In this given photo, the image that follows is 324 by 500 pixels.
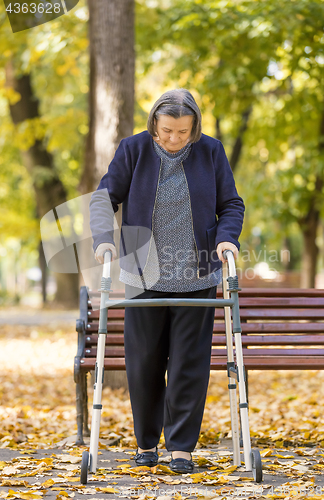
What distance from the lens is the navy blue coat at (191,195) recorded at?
120 inches

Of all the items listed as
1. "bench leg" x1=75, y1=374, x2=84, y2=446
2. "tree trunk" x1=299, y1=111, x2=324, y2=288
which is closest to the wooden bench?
"bench leg" x1=75, y1=374, x2=84, y2=446

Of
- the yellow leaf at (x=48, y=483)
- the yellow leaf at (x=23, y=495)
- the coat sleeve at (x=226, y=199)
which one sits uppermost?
the coat sleeve at (x=226, y=199)

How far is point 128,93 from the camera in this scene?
5.51 metres

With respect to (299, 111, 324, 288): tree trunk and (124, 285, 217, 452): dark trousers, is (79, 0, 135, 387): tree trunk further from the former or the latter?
(299, 111, 324, 288): tree trunk

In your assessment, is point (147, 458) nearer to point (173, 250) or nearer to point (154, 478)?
point (154, 478)

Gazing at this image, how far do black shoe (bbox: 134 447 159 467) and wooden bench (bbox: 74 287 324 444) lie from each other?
75 cm

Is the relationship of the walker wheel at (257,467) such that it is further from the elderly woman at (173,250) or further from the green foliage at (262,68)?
the green foliage at (262,68)

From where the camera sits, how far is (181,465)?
303 centimetres

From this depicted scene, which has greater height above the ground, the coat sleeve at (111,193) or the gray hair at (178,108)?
the gray hair at (178,108)

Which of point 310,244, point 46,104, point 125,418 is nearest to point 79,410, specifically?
point 125,418

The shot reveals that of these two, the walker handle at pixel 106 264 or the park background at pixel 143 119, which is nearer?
the walker handle at pixel 106 264

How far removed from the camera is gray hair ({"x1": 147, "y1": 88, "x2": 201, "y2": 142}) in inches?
115

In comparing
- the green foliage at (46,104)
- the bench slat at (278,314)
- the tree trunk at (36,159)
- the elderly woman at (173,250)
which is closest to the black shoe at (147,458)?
the elderly woman at (173,250)

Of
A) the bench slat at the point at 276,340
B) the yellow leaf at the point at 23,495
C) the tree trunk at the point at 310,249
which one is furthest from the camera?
the tree trunk at the point at 310,249
